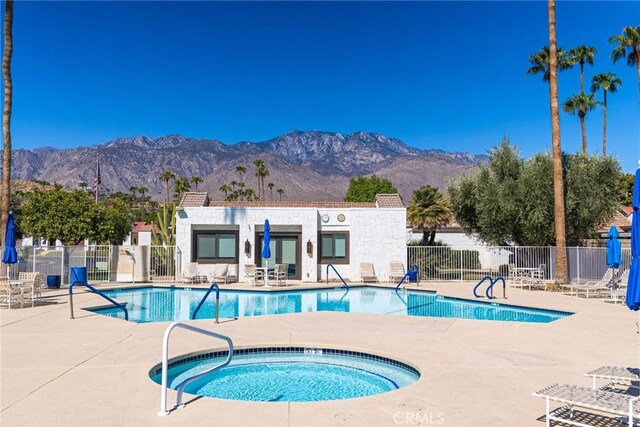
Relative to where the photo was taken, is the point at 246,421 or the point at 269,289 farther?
the point at 269,289

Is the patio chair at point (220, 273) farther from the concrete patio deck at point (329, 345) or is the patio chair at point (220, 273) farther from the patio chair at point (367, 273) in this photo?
the concrete patio deck at point (329, 345)

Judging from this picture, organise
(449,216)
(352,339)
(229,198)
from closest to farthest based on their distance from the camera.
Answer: (352,339) < (449,216) < (229,198)

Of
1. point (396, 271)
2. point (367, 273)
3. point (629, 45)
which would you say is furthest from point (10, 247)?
point (629, 45)

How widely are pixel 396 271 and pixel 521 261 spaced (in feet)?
20.0

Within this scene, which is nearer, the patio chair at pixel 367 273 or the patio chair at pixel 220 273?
the patio chair at pixel 220 273

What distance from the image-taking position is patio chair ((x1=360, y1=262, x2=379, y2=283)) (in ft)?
75.5

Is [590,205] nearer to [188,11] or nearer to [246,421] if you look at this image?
[246,421]

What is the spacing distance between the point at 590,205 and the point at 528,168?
3182 millimetres

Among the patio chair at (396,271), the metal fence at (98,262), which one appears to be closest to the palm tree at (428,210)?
the patio chair at (396,271)

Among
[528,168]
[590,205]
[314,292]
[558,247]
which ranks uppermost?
[528,168]

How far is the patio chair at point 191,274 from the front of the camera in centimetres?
2195

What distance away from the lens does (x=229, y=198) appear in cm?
9750

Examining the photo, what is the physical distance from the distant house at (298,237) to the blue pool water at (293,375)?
14417 mm

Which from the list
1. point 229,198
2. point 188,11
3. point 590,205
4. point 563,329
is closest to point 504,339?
point 563,329
